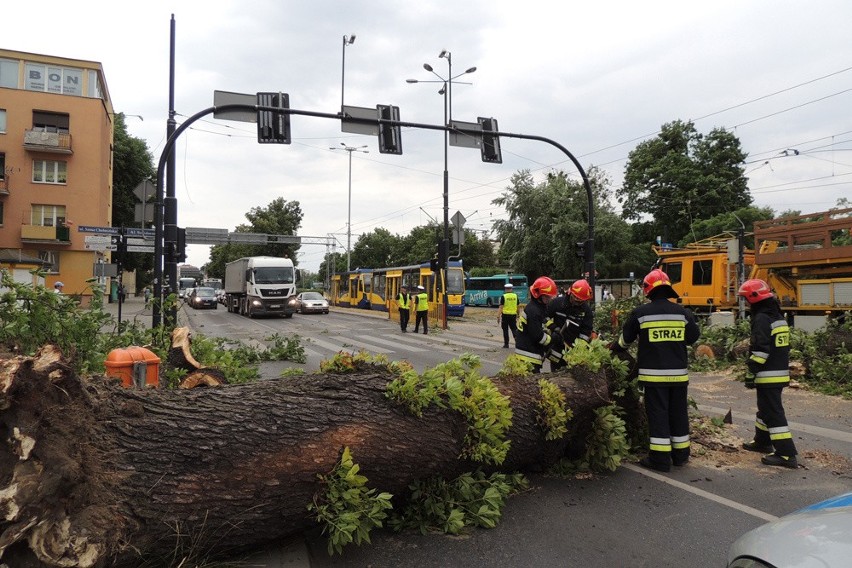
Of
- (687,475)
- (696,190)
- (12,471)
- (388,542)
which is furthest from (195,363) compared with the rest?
(696,190)

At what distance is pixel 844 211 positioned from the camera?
10.9 m

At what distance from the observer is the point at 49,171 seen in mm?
35188

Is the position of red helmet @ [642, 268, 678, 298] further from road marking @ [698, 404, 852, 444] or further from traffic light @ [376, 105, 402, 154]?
traffic light @ [376, 105, 402, 154]

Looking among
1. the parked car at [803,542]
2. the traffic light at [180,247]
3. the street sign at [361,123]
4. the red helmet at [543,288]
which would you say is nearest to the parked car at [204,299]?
the street sign at [361,123]

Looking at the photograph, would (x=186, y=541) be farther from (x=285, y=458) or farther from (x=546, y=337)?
(x=546, y=337)

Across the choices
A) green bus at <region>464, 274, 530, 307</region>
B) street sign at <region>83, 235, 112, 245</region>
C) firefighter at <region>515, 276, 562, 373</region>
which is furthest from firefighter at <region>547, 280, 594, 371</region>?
green bus at <region>464, 274, 530, 307</region>

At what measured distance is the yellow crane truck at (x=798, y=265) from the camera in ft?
36.1

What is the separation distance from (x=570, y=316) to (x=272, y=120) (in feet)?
28.3

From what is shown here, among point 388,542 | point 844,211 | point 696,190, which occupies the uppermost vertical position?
point 696,190

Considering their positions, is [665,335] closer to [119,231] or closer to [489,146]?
[489,146]

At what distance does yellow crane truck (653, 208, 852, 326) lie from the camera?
11.0 metres

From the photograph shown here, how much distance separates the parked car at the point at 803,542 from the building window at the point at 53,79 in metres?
43.2

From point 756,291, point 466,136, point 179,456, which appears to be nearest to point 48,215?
point 466,136

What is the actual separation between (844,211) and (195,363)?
1211cm
